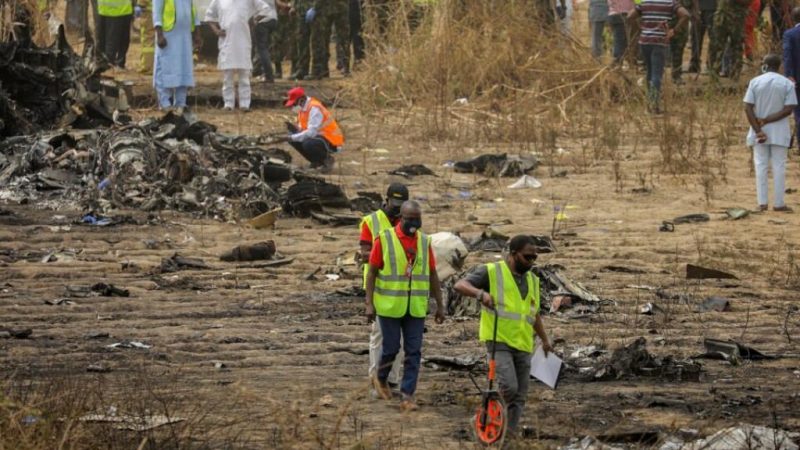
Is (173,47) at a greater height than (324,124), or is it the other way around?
(173,47)

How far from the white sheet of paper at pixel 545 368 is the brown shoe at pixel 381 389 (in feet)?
3.26

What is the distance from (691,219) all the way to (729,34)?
7.18m

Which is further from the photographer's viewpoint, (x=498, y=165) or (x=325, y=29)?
(x=325, y=29)

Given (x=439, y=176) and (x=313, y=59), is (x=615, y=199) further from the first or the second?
(x=313, y=59)

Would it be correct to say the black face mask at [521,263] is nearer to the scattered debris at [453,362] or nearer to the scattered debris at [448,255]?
the scattered debris at [453,362]

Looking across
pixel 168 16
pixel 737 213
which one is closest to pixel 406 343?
pixel 737 213

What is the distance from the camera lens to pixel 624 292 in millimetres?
11984

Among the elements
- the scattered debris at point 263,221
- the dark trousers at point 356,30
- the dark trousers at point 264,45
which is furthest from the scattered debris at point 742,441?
the dark trousers at point 356,30

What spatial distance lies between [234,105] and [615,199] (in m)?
6.91

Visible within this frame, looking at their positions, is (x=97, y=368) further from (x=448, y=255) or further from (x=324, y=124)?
(x=324, y=124)

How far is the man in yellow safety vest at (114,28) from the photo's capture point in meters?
22.2

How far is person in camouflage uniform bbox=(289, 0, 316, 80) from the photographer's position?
906 inches

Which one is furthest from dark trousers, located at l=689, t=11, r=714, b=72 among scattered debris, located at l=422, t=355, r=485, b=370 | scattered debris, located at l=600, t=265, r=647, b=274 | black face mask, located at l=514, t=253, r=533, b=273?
black face mask, located at l=514, t=253, r=533, b=273

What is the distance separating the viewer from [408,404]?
341 inches
